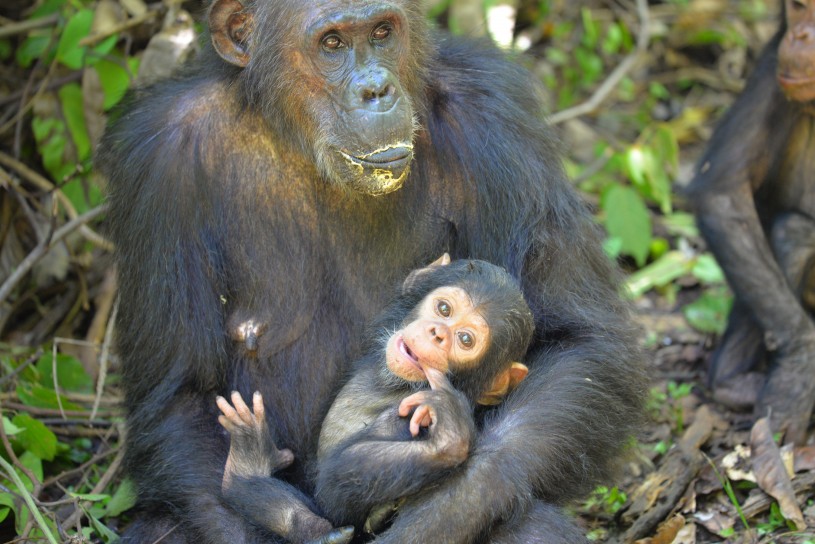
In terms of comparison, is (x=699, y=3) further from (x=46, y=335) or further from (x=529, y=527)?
(x=529, y=527)

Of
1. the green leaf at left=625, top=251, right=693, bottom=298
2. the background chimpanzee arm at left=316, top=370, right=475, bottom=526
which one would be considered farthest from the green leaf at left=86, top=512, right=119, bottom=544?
the green leaf at left=625, top=251, right=693, bottom=298

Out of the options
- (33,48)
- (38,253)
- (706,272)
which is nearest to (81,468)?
(38,253)

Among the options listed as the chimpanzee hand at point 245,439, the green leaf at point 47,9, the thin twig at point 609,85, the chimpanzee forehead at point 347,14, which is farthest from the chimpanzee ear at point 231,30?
the thin twig at point 609,85

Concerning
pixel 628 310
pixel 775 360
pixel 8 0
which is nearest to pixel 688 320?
pixel 775 360

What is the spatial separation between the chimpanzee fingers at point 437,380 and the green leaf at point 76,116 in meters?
4.18

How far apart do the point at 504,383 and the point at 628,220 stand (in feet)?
14.0

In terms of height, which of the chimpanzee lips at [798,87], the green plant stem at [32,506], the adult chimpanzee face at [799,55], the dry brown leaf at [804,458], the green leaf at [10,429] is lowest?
the dry brown leaf at [804,458]

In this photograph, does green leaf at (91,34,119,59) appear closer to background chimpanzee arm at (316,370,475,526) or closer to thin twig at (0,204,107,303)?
thin twig at (0,204,107,303)

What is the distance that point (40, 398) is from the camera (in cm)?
725

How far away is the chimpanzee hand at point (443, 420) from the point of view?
16.8 ft

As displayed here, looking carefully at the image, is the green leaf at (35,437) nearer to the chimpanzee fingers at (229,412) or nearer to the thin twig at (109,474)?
the thin twig at (109,474)

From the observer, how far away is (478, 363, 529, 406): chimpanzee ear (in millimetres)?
5836

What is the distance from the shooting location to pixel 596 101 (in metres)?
Answer: 10.8

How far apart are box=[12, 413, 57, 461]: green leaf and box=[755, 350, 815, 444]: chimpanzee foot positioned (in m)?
4.67
